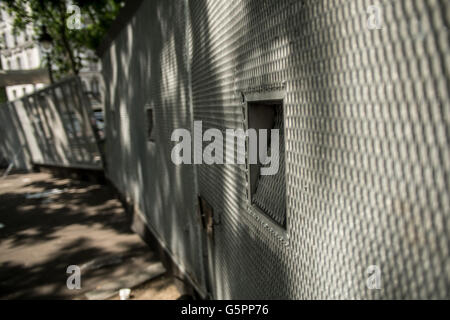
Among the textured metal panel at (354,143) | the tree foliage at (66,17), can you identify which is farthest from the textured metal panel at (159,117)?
the tree foliage at (66,17)

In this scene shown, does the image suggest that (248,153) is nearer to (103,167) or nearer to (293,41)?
(293,41)

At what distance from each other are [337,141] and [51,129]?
53.5ft

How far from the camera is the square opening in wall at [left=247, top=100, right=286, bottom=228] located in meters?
2.18

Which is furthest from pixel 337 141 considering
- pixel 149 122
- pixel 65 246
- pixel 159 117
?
pixel 65 246

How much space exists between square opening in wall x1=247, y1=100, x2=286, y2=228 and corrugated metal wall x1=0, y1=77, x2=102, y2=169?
11905 mm

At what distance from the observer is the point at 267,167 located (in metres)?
2.39

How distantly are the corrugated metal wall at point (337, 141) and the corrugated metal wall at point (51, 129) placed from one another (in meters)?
11.2

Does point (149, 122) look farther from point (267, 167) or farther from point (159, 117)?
point (267, 167)

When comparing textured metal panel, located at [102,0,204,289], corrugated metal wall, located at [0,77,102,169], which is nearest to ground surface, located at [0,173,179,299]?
textured metal panel, located at [102,0,204,289]

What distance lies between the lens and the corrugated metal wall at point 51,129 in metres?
13.5

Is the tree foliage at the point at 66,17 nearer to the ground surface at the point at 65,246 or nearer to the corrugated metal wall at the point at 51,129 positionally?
the corrugated metal wall at the point at 51,129
